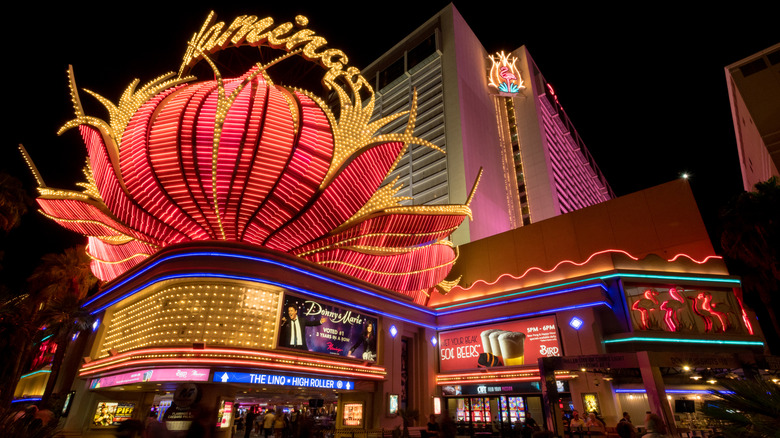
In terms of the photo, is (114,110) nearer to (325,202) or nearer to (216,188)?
(216,188)

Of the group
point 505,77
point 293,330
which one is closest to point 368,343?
point 293,330

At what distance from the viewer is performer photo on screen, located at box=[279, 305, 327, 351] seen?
48.4ft

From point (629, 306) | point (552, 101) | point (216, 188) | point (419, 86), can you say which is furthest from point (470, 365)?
point (552, 101)

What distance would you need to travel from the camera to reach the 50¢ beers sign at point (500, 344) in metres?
18.7

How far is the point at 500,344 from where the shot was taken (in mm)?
19703

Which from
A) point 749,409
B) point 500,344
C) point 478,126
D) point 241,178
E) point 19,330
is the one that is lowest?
point 749,409

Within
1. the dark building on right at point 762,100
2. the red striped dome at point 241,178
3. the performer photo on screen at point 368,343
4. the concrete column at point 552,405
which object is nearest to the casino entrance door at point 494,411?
the performer photo on screen at point 368,343

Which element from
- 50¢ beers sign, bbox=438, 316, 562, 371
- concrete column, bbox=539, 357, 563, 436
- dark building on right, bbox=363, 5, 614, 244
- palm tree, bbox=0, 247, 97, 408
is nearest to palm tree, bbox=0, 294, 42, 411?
palm tree, bbox=0, 247, 97, 408

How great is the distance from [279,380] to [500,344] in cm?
1074

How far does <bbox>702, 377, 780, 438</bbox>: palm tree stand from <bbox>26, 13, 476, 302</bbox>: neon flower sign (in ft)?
48.4

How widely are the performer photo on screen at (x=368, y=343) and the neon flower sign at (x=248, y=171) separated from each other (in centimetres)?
388

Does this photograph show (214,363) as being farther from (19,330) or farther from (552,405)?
(19,330)

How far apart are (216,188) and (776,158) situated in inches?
2254

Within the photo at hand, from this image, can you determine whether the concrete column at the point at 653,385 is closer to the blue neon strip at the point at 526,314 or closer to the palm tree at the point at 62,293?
the blue neon strip at the point at 526,314
